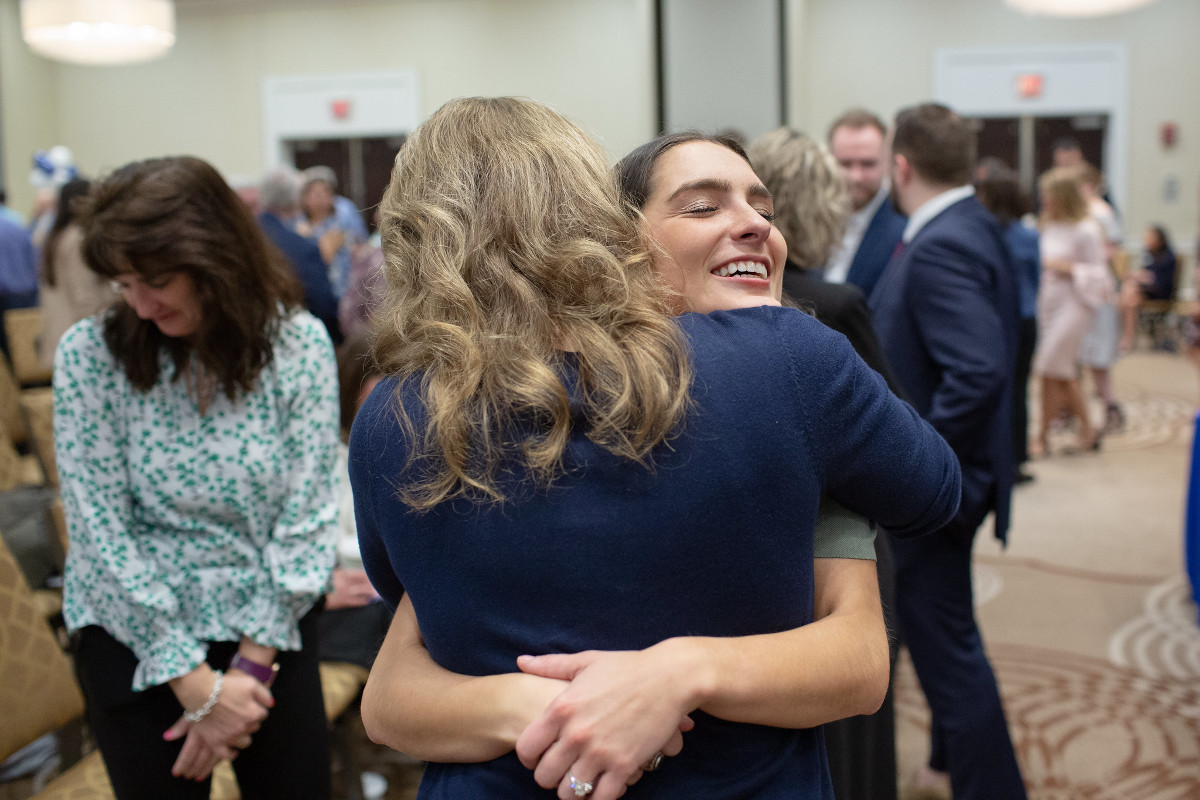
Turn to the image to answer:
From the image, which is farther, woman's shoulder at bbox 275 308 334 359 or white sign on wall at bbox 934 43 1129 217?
white sign on wall at bbox 934 43 1129 217

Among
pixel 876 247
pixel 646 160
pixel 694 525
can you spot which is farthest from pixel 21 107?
pixel 694 525

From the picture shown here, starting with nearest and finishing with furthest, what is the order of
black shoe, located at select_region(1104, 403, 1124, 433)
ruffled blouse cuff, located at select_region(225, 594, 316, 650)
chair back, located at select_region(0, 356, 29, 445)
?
ruffled blouse cuff, located at select_region(225, 594, 316, 650) → chair back, located at select_region(0, 356, 29, 445) → black shoe, located at select_region(1104, 403, 1124, 433)

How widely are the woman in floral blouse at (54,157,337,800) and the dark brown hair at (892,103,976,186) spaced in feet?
6.06

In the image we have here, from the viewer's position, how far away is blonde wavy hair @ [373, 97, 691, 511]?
0.88 meters

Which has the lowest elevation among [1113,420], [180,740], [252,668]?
[1113,420]

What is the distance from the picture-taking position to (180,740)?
1.74 m

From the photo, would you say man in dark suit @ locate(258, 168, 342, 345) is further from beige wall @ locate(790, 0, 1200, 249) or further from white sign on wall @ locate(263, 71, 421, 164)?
beige wall @ locate(790, 0, 1200, 249)

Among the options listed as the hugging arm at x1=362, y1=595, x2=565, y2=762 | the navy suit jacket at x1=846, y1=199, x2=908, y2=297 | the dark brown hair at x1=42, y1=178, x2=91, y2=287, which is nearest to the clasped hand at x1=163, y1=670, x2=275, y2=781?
the hugging arm at x1=362, y1=595, x2=565, y2=762

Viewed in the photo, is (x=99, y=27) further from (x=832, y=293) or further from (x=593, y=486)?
(x=593, y=486)

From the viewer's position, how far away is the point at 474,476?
901 mm

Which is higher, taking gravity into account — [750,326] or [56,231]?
[56,231]

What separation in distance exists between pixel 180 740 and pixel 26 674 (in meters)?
0.41

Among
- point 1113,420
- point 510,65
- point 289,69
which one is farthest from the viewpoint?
point 289,69

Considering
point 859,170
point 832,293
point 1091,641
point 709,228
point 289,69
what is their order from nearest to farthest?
1. point 709,228
2. point 832,293
3. point 859,170
4. point 1091,641
5. point 289,69
